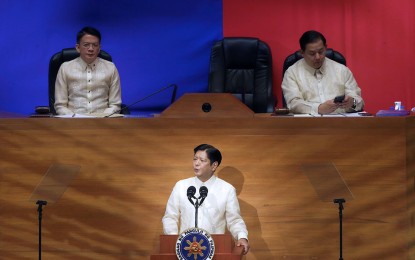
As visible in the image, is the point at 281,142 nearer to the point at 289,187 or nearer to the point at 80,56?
the point at 289,187

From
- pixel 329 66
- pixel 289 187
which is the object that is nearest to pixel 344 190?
pixel 289 187

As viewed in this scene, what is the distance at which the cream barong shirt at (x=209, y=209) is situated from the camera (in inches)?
197

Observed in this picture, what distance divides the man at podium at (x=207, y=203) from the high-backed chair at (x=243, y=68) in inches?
82.8

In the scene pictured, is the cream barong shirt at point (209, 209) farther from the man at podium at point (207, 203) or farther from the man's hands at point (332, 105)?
the man's hands at point (332, 105)

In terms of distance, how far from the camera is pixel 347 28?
300 inches

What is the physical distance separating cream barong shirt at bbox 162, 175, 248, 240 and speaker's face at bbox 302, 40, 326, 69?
5.47 ft

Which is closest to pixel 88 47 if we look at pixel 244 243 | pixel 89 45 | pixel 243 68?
pixel 89 45

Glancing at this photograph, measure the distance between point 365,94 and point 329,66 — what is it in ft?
4.31

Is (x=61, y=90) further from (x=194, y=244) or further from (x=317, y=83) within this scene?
(x=194, y=244)

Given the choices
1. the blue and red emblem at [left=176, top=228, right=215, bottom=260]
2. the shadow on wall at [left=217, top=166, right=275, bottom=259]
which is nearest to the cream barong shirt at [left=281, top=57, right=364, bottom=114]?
the shadow on wall at [left=217, top=166, right=275, bottom=259]

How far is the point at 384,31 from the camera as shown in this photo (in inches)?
302

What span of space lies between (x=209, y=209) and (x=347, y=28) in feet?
10.6

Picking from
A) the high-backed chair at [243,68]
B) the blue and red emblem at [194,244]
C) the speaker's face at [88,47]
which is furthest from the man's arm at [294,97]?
the blue and red emblem at [194,244]

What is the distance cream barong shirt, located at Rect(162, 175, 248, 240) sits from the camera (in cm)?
501
